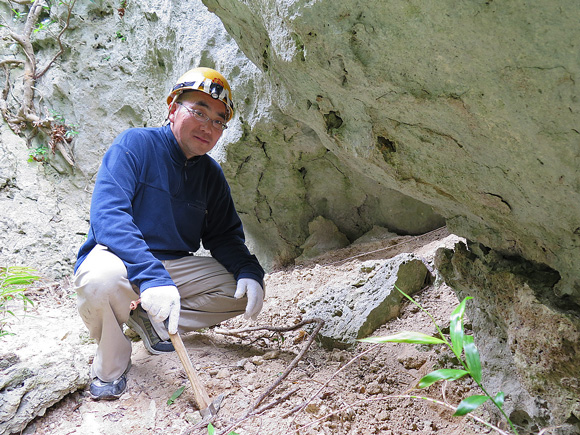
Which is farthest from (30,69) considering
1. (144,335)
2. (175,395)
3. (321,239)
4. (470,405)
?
(470,405)

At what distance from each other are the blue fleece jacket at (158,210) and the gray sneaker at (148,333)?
0.32 meters

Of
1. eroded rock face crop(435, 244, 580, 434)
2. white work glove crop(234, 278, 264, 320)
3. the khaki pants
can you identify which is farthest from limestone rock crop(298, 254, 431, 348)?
the khaki pants

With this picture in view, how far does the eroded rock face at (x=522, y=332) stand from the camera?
1.37 m

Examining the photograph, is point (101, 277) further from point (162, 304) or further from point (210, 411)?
point (210, 411)

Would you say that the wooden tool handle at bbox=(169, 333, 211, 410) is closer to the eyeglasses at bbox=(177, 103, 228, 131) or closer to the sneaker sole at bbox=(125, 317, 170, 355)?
the sneaker sole at bbox=(125, 317, 170, 355)

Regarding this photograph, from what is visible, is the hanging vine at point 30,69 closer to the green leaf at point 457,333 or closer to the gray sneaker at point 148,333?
the gray sneaker at point 148,333

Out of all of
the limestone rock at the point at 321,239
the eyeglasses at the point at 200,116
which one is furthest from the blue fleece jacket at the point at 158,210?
the limestone rock at the point at 321,239

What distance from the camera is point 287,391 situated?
1895 millimetres

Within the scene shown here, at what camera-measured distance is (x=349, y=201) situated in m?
4.54

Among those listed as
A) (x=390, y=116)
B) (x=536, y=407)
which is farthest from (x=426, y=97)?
(x=536, y=407)

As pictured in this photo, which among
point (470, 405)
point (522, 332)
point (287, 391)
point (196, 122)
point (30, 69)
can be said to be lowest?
point (287, 391)

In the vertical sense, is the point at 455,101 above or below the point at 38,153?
below

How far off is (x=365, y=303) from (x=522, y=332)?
1.01 meters

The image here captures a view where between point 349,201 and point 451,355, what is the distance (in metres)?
2.74
